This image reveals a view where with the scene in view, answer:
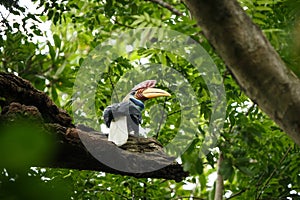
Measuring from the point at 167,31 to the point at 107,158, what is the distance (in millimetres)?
623

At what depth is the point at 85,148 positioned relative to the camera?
2.01 metres

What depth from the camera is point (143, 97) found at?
108 inches

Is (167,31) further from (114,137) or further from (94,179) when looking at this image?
(94,179)

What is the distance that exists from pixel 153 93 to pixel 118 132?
47 cm

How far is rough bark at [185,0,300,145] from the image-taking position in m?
0.97

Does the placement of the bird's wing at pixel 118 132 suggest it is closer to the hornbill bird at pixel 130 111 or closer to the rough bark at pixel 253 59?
the hornbill bird at pixel 130 111

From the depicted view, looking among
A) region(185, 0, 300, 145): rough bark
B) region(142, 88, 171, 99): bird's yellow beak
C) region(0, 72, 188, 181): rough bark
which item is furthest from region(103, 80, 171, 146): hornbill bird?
region(185, 0, 300, 145): rough bark

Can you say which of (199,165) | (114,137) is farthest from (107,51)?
(199,165)

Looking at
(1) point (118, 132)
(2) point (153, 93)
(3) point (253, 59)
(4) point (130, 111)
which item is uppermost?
(2) point (153, 93)

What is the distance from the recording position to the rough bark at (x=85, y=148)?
6.52 feet

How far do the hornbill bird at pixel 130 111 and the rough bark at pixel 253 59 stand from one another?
54.1 inches

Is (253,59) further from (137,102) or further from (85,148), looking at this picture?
(137,102)

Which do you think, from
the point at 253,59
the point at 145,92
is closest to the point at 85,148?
the point at 145,92

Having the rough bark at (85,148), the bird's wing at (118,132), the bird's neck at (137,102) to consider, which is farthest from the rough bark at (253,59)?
the bird's neck at (137,102)
